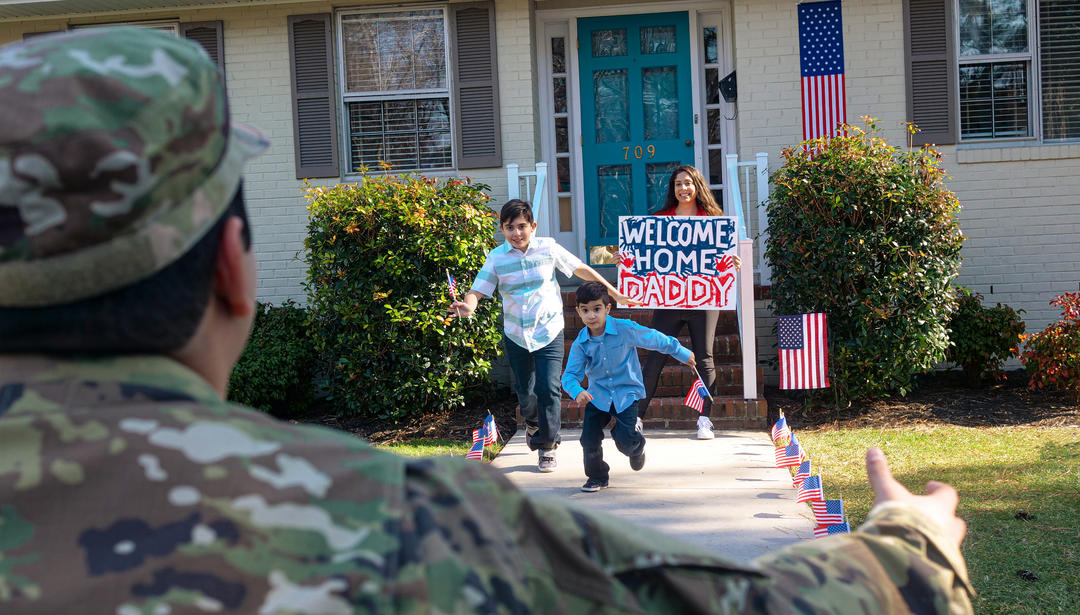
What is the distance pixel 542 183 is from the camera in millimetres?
9117

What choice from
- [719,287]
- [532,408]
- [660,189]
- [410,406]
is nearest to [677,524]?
[532,408]

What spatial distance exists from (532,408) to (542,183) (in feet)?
9.86

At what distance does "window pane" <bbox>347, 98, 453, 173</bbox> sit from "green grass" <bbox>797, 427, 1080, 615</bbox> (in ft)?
16.2

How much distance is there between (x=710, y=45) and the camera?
10273 millimetres

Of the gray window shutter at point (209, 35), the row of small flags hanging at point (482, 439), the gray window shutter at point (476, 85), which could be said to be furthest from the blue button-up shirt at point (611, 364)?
the gray window shutter at point (209, 35)

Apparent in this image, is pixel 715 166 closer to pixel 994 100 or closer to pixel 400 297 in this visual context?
pixel 994 100

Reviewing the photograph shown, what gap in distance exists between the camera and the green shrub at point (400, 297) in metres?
8.09

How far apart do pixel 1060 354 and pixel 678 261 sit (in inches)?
130

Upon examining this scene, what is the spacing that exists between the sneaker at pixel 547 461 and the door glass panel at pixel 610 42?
5.45 metres

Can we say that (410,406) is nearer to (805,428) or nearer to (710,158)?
(805,428)

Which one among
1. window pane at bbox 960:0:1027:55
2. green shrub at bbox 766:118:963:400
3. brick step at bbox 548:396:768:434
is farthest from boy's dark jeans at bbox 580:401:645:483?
window pane at bbox 960:0:1027:55

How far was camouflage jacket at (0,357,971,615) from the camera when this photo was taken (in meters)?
0.76

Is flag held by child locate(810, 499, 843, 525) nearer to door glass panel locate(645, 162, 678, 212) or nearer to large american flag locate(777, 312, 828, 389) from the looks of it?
large american flag locate(777, 312, 828, 389)

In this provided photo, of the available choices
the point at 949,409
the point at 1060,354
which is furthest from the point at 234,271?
the point at 1060,354
